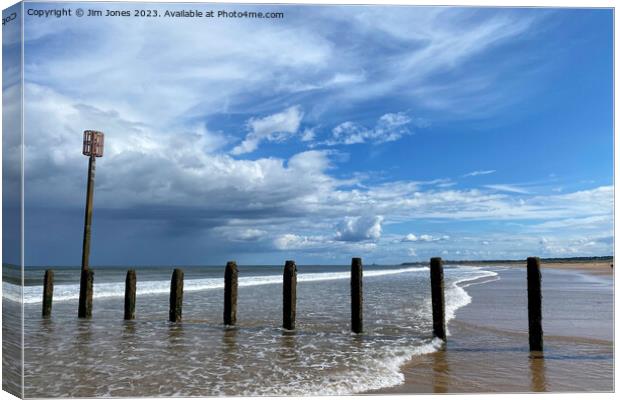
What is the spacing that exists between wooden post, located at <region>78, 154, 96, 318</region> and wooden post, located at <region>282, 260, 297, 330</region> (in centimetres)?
521

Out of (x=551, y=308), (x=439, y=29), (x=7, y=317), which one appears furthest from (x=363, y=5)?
(x=551, y=308)

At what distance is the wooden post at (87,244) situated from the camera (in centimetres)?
1352

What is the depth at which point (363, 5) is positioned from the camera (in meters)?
7.45

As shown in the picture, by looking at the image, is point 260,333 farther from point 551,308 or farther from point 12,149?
point 551,308

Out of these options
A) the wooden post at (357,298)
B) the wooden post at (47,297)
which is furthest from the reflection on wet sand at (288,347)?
the wooden post at (47,297)

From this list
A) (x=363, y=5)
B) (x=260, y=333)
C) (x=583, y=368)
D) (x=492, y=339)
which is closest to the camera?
(x=363, y=5)

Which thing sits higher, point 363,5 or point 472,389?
point 363,5

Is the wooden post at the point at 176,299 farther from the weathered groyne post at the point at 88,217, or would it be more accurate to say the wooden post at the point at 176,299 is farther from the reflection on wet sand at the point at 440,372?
the reflection on wet sand at the point at 440,372

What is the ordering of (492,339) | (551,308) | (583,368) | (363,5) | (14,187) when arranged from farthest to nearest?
(551,308) < (492,339) < (583,368) < (363,5) < (14,187)

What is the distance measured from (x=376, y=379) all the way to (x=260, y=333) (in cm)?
441

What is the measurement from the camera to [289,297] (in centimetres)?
1184

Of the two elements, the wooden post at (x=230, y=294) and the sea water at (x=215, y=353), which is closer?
the sea water at (x=215, y=353)

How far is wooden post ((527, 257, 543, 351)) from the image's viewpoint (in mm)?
9312

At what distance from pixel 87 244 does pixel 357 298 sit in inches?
275
